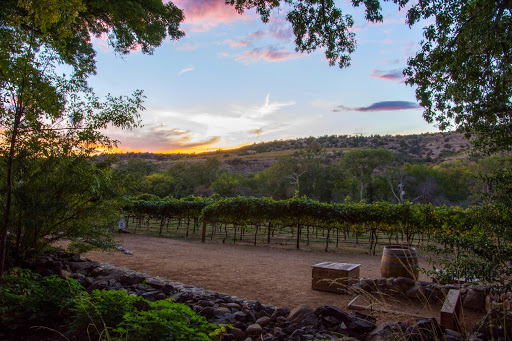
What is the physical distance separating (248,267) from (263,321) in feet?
16.9

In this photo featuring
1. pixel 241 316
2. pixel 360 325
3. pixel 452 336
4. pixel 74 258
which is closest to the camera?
pixel 452 336

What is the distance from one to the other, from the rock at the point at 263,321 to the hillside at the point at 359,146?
5564 centimetres

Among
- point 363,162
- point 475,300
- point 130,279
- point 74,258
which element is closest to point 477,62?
point 475,300

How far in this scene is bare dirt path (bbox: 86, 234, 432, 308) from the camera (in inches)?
253

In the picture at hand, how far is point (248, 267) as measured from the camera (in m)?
9.40

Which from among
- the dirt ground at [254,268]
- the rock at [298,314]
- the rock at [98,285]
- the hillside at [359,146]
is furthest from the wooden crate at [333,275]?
the hillside at [359,146]

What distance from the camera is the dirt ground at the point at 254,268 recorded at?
6106mm

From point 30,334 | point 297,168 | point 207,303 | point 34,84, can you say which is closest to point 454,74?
point 207,303

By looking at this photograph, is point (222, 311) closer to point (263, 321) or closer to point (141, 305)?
point (263, 321)

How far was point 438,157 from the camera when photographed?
58.8 meters

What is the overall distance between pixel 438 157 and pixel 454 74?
60.5 m

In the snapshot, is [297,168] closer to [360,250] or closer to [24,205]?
[360,250]

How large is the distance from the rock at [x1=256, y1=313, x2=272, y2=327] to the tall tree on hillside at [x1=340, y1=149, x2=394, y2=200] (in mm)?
45769

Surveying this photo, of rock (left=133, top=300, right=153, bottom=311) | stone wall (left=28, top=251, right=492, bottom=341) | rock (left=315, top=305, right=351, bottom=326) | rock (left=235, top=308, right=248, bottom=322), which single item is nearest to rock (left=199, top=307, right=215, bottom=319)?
stone wall (left=28, top=251, right=492, bottom=341)
